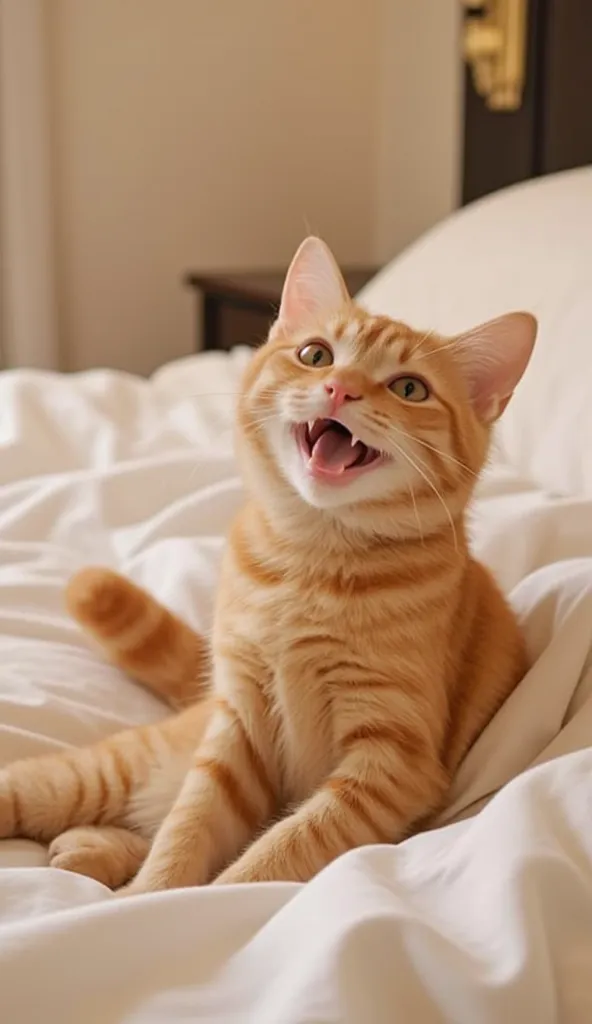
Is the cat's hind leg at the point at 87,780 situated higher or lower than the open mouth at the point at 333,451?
lower

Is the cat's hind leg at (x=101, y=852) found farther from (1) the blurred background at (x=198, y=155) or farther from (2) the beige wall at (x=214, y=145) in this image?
(2) the beige wall at (x=214, y=145)

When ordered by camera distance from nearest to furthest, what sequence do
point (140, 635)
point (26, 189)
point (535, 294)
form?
point (140, 635) → point (535, 294) → point (26, 189)

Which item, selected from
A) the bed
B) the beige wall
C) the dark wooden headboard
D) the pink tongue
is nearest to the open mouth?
the pink tongue

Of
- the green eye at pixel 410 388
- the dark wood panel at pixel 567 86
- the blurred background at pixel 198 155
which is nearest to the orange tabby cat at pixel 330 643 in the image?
the green eye at pixel 410 388

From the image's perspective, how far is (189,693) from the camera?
1188 mm

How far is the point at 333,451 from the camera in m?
0.96

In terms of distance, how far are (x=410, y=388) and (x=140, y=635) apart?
0.37 m

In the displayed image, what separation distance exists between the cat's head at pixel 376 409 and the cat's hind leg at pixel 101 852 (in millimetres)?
311

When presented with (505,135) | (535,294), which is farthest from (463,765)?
(505,135)

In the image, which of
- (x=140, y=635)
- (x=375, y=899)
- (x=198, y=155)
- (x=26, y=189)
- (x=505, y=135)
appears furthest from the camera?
(x=198, y=155)

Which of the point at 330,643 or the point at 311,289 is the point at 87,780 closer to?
the point at 330,643

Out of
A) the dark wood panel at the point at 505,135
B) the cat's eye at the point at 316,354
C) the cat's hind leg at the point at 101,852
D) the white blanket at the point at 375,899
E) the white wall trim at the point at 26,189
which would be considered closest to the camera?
the white blanket at the point at 375,899

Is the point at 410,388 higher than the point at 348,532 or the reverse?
higher

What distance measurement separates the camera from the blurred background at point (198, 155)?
2.79 m
